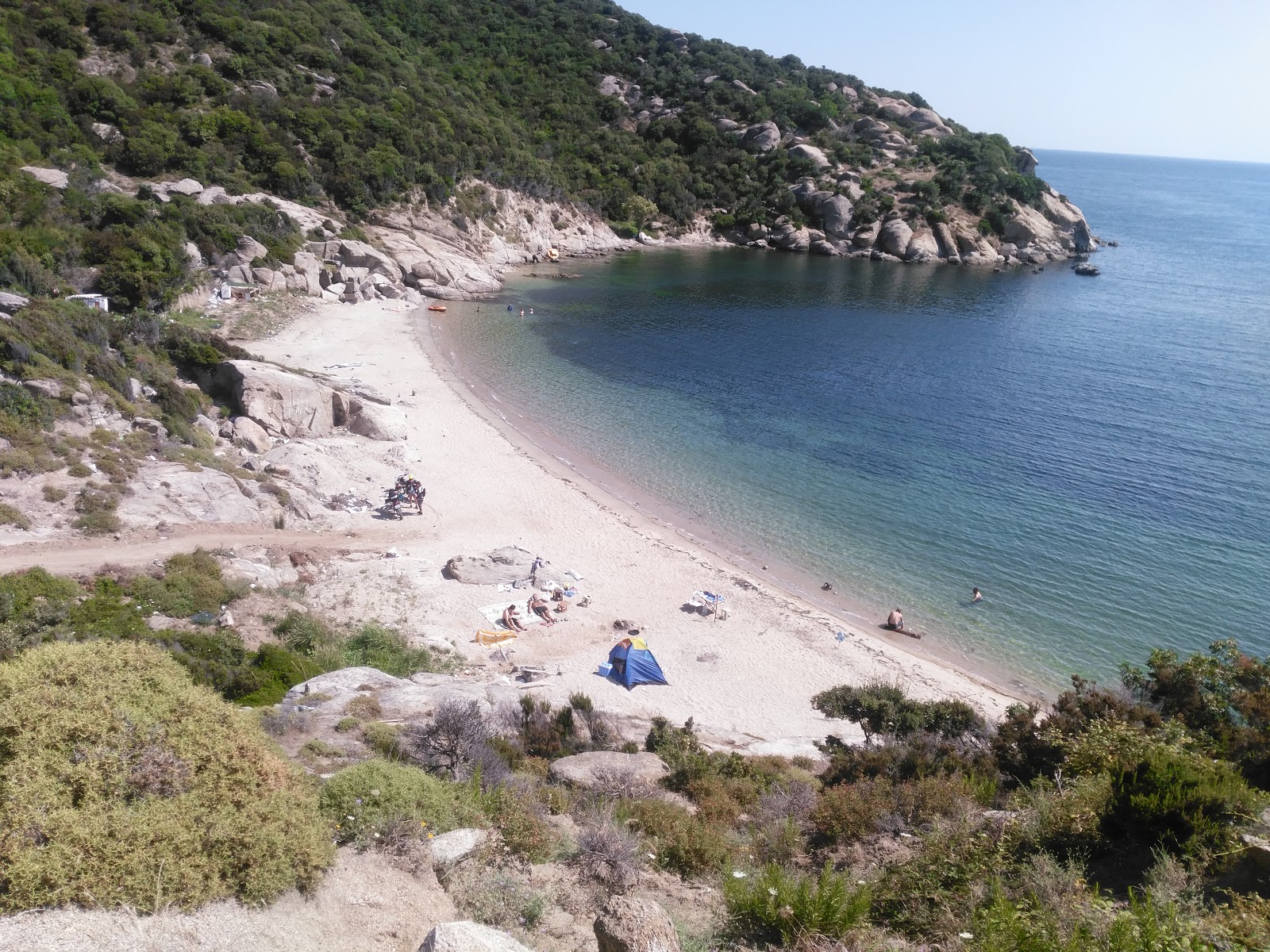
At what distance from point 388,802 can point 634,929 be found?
3325 mm

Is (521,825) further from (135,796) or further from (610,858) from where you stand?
(135,796)

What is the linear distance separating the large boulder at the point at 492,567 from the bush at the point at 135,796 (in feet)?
42.1

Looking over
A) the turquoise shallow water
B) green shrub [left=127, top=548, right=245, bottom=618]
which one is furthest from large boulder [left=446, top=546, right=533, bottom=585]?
the turquoise shallow water

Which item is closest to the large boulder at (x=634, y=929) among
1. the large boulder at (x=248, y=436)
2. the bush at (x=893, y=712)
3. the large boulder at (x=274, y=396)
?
the bush at (x=893, y=712)

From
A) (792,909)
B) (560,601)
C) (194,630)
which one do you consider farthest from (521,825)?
(560,601)

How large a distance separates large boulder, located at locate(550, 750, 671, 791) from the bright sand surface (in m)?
2.70

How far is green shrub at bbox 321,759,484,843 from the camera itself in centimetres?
731

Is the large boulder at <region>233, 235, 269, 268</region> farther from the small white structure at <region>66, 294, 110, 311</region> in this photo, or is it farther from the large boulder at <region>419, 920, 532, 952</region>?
the large boulder at <region>419, 920, 532, 952</region>

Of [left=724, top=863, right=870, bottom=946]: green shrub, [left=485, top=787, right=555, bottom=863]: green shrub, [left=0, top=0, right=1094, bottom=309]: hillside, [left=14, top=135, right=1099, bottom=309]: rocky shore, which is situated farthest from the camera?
[left=14, top=135, right=1099, bottom=309]: rocky shore

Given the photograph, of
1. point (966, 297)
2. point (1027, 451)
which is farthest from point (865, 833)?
point (966, 297)

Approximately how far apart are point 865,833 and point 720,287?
5861 cm

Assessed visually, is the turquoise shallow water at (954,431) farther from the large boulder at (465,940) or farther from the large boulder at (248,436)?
the large boulder at (465,940)

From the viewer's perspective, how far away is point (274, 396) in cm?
2622

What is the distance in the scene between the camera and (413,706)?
12.2m
